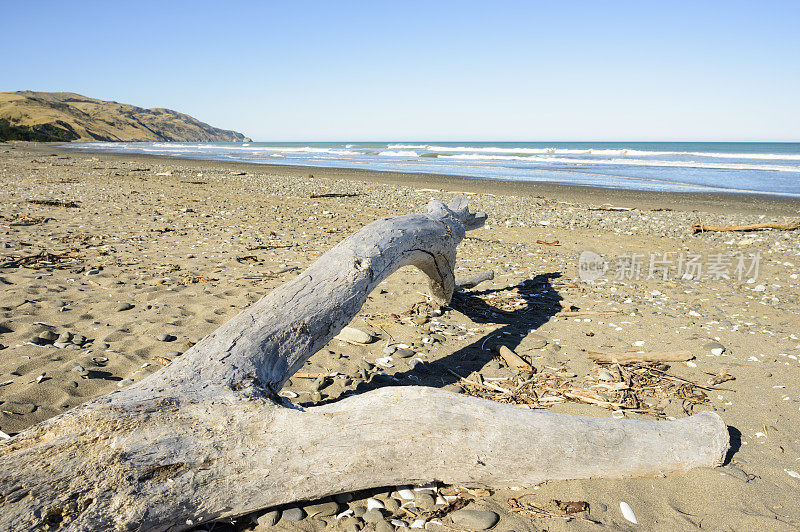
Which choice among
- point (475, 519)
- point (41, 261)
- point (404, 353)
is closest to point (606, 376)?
point (404, 353)

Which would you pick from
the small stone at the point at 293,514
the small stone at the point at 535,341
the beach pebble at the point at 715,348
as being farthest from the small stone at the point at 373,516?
the beach pebble at the point at 715,348

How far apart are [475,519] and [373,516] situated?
492 millimetres

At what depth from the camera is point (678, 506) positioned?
7.79 ft

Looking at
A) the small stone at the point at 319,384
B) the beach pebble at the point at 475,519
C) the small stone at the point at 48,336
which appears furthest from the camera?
the small stone at the point at 48,336

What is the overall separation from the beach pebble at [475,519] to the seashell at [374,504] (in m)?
0.36

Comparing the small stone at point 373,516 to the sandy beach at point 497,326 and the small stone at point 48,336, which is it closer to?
the sandy beach at point 497,326

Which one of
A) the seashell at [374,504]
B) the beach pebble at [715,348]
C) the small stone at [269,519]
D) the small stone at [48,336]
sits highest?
the small stone at [48,336]

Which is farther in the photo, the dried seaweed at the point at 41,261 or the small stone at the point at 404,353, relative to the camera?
the dried seaweed at the point at 41,261

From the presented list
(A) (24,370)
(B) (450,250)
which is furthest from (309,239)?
(A) (24,370)

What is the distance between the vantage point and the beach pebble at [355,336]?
4.42 m

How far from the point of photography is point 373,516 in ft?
7.61

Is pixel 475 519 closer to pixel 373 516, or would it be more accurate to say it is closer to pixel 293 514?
pixel 373 516

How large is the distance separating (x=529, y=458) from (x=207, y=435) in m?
1.51

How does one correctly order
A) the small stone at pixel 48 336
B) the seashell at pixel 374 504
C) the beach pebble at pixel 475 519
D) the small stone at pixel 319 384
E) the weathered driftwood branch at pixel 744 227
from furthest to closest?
the weathered driftwood branch at pixel 744 227, the small stone at pixel 48 336, the small stone at pixel 319 384, the seashell at pixel 374 504, the beach pebble at pixel 475 519
